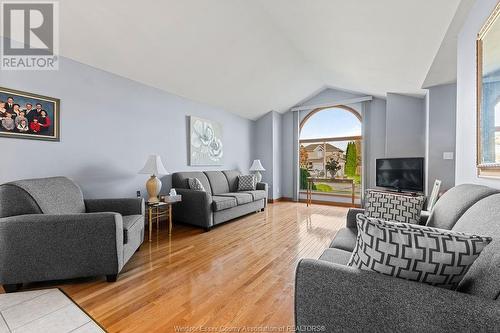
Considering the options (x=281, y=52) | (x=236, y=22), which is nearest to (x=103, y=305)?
(x=236, y=22)

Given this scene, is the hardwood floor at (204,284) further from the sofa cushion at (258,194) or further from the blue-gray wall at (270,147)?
the blue-gray wall at (270,147)

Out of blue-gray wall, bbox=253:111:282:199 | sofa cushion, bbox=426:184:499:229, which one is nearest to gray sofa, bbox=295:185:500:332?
sofa cushion, bbox=426:184:499:229

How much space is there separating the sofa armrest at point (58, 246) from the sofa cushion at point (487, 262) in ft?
7.30

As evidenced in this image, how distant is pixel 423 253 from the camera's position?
0.77 metres

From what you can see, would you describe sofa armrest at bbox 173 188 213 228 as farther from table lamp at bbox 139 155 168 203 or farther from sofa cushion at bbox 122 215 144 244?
sofa cushion at bbox 122 215 144 244

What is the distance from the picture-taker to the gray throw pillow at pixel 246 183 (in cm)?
475

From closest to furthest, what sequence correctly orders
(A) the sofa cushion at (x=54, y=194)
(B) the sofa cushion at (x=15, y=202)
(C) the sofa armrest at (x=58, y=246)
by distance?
(C) the sofa armrest at (x=58, y=246) → (B) the sofa cushion at (x=15, y=202) → (A) the sofa cushion at (x=54, y=194)

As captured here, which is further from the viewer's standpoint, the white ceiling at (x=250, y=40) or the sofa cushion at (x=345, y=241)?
the white ceiling at (x=250, y=40)

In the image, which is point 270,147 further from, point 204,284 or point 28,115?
point 28,115

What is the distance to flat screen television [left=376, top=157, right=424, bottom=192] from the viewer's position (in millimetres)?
3405

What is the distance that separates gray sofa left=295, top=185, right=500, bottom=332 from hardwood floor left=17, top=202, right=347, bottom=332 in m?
0.76

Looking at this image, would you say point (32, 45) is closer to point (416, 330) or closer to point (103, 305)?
point (103, 305)

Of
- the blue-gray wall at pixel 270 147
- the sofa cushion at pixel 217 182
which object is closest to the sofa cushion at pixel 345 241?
the sofa cushion at pixel 217 182

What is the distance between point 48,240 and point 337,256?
2224 mm
